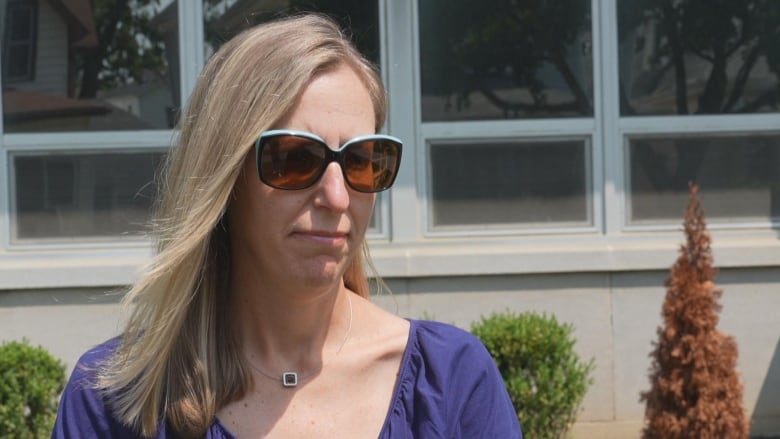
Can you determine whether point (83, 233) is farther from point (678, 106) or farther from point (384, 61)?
point (678, 106)

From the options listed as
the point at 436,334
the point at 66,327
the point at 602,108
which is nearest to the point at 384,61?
the point at 602,108

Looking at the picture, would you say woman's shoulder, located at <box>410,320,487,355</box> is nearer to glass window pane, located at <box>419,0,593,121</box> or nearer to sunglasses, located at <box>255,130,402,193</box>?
sunglasses, located at <box>255,130,402,193</box>

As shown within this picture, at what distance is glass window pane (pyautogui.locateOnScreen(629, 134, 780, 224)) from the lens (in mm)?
6227

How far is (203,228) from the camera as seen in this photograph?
192cm

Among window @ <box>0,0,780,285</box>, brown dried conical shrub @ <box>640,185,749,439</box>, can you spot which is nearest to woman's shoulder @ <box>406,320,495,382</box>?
brown dried conical shrub @ <box>640,185,749,439</box>

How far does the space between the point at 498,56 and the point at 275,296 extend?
169 inches

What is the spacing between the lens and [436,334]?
206 centimetres

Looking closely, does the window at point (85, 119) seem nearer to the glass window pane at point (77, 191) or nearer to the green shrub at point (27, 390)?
the glass window pane at point (77, 191)

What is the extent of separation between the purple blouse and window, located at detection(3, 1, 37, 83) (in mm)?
4243

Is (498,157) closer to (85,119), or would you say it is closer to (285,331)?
(85,119)

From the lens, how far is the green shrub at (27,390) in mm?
5160

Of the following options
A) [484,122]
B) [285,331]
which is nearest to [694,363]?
[484,122]

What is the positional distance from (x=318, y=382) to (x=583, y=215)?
14.4 feet

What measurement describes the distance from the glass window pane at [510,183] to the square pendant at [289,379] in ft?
13.7
